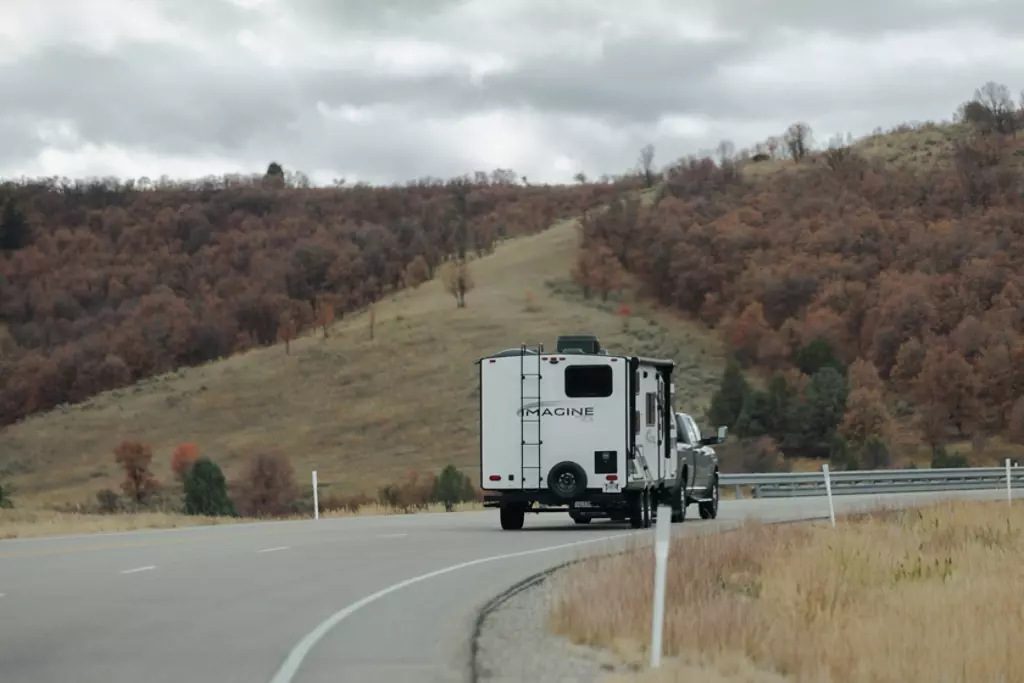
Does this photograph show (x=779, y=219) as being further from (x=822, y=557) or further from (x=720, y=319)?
(x=822, y=557)

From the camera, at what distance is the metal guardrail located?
43.1 m

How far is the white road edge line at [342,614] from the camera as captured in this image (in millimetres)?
10781

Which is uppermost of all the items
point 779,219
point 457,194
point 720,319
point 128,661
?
point 457,194

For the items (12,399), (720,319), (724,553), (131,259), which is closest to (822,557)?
(724,553)

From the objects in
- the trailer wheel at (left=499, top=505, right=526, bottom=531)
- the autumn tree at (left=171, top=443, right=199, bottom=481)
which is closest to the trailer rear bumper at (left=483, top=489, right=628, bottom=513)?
the trailer wheel at (left=499, top=505, right=526, bottom=531)

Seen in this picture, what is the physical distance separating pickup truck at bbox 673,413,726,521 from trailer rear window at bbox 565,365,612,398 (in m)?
3.28

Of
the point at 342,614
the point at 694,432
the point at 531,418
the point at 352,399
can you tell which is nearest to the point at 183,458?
the point at 352,399

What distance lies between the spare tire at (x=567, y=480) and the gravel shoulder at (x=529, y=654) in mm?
10845

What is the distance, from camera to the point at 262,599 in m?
15.6

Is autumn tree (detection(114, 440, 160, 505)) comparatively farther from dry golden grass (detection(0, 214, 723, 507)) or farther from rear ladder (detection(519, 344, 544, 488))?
rear ladder (detection(519, 344, 544, 488))

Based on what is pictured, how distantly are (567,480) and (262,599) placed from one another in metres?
10.6

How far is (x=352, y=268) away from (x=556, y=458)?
13451cm

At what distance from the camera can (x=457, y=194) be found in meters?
198

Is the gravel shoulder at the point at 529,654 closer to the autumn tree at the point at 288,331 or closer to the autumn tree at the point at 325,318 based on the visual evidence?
the autumn tree at the point at 288,331
